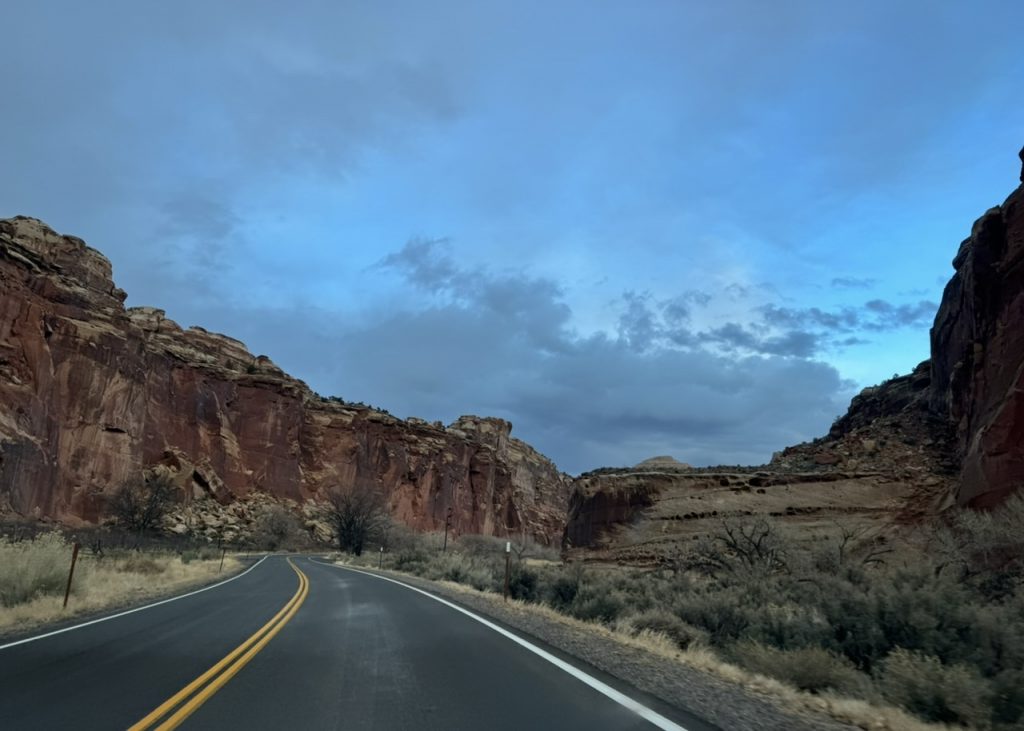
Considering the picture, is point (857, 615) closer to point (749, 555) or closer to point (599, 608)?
point (599, 608)

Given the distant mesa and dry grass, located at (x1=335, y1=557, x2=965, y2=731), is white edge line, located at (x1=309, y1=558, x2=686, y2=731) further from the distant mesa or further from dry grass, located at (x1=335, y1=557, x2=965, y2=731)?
the distant mesa

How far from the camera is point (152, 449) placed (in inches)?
2640

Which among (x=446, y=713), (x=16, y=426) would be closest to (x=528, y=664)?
(x=446, y=713)

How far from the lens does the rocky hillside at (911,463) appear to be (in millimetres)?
27891

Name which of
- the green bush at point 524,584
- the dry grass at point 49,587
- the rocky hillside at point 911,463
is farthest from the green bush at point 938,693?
the rocky hillside at point 911,463

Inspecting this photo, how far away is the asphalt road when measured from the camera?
20.2 feet

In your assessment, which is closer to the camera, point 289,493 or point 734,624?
point 734,624

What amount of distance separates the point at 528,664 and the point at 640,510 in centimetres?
3711

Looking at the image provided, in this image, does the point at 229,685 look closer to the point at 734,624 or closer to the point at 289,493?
the point at 734,624

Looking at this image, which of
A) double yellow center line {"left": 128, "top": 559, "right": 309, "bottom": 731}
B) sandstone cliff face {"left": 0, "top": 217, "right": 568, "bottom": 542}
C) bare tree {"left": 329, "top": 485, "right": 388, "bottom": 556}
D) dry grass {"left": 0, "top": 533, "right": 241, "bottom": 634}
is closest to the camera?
double yellow center line {"left": 128, "top": 559, "right": 309, "bottom": 731}

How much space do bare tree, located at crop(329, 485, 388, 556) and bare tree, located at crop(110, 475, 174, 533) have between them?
20.1 meters

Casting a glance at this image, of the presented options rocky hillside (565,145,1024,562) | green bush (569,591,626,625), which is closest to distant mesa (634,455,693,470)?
rocky hillside (565,145,1024,562)

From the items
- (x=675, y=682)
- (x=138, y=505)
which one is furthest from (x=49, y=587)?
(x=138, y=505)

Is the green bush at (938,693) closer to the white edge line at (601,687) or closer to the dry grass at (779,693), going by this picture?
the dry grass at (779,693)
